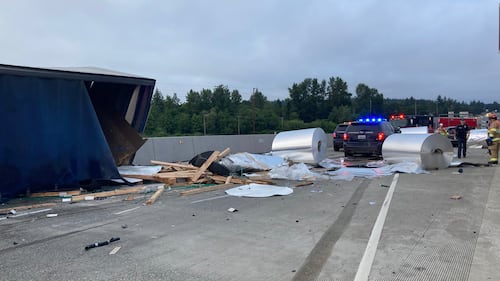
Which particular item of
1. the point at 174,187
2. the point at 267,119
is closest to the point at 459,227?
the point at 174,187

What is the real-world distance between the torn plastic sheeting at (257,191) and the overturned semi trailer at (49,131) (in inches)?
127

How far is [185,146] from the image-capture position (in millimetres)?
19312

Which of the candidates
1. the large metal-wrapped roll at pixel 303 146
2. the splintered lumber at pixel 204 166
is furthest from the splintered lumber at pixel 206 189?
the large metal-wrapped roll at pixel 303 146

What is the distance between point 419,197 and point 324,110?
293 ft

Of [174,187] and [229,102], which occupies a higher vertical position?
[229,102]

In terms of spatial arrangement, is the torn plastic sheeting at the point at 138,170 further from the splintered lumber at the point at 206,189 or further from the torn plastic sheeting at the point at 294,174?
the torn plastic sheeting at the point at 294,174

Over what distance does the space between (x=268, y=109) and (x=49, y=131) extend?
60.7 meters

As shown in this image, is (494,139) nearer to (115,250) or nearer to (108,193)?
(108,193)

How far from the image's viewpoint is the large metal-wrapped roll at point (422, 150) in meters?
13.1

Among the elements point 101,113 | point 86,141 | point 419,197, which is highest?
point 101,113

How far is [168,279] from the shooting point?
158 inches

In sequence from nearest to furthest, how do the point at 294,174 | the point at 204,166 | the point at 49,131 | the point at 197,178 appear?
the point at 49,131 → the point at 197,178 → the point at 204,166 → the point at 294,174

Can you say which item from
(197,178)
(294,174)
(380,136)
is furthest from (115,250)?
(380,136)

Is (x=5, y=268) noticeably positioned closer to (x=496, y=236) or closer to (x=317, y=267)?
(x=317, y=267)
